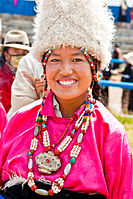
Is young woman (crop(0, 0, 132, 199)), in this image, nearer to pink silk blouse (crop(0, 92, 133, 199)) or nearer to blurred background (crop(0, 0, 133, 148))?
pink silk blouse (crop(0, 92, 133, 199))

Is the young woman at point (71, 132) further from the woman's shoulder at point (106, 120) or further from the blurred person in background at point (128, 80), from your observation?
the blurred person in background at point (128, 80)

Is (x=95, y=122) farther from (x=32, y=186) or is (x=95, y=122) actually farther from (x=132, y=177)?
(x=32, y=186)

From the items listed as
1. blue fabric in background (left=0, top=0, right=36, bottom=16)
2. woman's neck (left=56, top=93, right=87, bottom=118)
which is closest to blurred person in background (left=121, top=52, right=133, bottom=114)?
blue fabric in background (left=0, top=0, right=36, bottom=16)

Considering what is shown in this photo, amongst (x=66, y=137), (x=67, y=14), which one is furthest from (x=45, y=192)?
(x=67, y=14)

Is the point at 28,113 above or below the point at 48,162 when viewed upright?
above

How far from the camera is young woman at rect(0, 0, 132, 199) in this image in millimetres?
1926

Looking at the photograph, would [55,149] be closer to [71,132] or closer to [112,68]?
[71,132]

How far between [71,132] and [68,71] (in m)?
0.43

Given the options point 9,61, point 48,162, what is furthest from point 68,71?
point 9,61

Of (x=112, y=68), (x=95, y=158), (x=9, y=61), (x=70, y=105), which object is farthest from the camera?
(x=112, y=68)

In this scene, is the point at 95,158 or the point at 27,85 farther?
the point at 27,85

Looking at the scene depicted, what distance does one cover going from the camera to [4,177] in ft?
7.05

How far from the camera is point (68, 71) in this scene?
1976 millimetres

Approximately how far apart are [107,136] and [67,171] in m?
0.35
